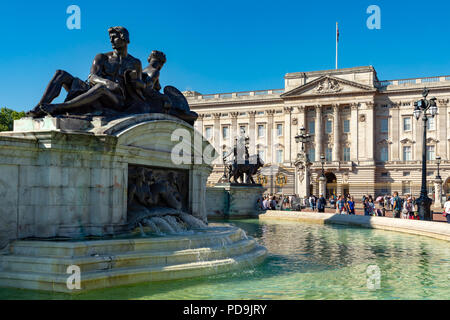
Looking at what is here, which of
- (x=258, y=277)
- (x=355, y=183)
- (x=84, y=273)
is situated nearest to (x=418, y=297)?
(x=258, y=277)

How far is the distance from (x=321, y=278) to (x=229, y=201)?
1562 centimetres

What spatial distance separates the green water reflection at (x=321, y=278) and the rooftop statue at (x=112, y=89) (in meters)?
3.39

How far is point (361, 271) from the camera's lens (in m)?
7.91

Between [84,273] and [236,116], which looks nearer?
[84,273]

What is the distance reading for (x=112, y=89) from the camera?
27.5 ft

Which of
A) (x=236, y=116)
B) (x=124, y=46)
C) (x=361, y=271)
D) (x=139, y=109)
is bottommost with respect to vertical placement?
(x=361, y=271)

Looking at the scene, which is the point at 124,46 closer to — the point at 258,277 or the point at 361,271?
the point at 258,277

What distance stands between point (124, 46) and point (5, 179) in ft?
11.6

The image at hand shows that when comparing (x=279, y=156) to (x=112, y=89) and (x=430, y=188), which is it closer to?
(x=430, y=188)

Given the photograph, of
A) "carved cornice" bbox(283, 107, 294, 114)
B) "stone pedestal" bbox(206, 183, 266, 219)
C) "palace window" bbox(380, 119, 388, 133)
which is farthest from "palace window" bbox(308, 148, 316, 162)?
"stone pedestal" bbox(206, 183, 266, 219)
